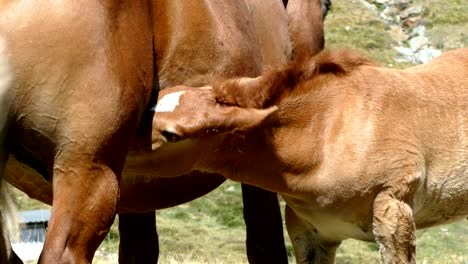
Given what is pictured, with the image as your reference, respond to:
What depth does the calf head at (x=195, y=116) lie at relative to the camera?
183 inches

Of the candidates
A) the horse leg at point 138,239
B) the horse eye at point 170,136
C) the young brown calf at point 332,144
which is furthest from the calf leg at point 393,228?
the horse leg at point 138,239

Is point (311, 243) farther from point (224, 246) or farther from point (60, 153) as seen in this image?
point (224, 246)

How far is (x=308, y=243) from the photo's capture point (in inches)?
220

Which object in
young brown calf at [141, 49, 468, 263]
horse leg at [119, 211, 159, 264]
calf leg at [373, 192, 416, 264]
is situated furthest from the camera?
horse leg at [119, 211, 159, 264]

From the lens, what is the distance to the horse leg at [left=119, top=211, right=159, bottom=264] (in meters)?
6.25

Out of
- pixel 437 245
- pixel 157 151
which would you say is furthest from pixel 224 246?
pixel 157 151

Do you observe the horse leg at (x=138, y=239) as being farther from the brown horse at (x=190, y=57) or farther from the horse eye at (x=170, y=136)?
the horse eye at (x=170, y=136)

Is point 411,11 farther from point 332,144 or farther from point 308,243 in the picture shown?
point 332,144

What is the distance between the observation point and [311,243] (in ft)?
18.3

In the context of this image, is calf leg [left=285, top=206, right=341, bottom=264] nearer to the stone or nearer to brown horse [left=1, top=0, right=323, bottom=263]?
brown horse [left=1, top=0, right=323, bottom=263]

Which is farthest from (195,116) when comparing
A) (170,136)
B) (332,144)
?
(332,144)

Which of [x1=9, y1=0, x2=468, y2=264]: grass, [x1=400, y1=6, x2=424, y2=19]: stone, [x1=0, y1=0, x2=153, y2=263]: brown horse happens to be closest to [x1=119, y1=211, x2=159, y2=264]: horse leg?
[x1=9, y1=0, x2=468, y2=264]: grass

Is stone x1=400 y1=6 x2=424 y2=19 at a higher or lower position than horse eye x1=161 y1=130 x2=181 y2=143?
lower

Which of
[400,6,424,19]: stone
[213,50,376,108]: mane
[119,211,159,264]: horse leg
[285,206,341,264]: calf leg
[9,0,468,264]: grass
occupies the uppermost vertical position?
[213,50,376,108]: mane
